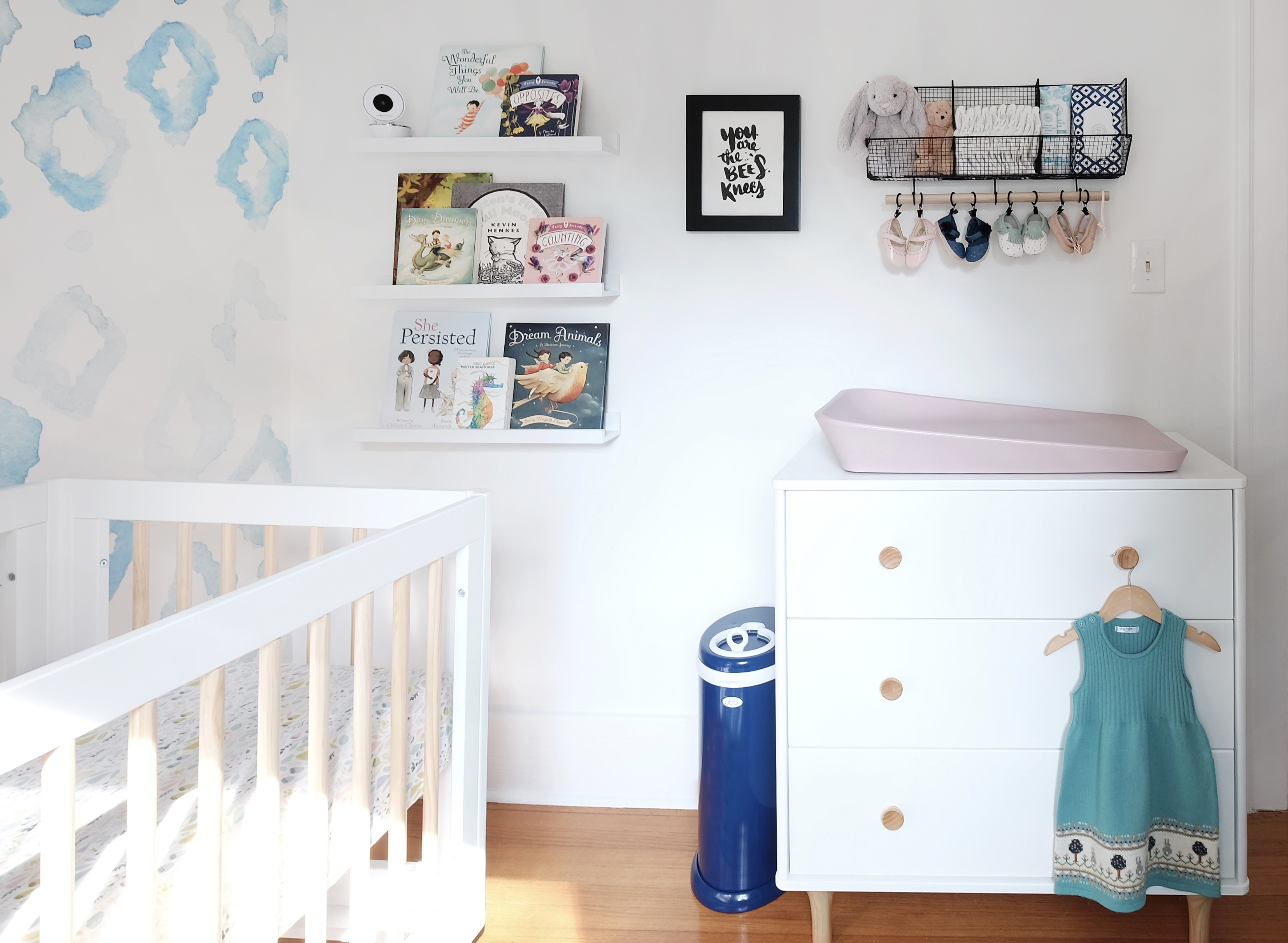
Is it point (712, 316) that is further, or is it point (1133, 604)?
point (712, 316)

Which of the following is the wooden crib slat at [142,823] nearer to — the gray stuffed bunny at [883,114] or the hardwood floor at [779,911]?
the hardwood floor at [779,911]

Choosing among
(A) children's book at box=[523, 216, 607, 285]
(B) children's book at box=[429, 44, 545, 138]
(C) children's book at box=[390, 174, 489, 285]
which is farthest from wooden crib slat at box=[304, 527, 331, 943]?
(B) children's book at box=[429, 44, 545, 138]

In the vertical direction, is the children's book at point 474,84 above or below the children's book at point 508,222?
above

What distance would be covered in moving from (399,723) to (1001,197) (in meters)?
1.56

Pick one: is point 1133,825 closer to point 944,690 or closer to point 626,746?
point 944,690

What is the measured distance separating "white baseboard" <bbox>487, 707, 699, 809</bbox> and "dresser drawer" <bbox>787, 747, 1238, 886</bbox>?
569 millimetres

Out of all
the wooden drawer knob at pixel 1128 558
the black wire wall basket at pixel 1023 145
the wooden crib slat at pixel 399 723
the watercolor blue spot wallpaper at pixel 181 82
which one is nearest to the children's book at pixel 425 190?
the watercolor blue spot wallpaper at pixel 181 82

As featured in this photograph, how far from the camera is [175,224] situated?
165 centimetres

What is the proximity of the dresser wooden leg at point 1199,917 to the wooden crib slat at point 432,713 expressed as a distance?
121 cm

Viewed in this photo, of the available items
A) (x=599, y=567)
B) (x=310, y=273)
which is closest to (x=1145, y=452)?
(x=599, y=567)

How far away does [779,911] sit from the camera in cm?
158

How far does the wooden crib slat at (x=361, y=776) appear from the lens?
1.01m

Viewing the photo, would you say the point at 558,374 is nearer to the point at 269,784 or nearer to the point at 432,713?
the point at 432,713

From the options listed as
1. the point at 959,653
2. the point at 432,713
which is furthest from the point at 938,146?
the point at 432,713
